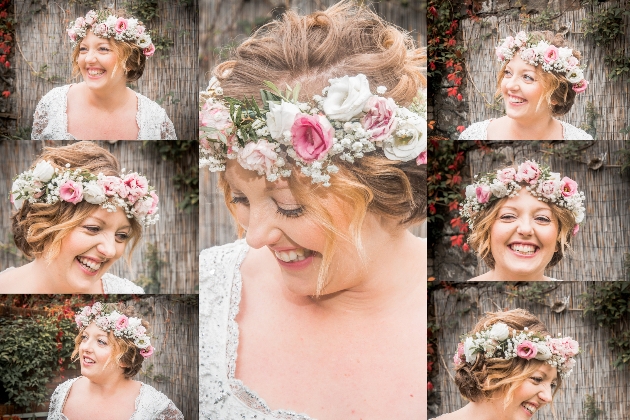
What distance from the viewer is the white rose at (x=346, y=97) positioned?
12.3 ft

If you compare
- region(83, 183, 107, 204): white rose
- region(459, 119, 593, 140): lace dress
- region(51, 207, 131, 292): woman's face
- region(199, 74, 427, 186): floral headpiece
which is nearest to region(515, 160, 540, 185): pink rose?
region(459, 119, 593, 140): lace dress

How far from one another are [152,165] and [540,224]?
6.95ft

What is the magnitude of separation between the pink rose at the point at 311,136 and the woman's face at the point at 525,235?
104 cm

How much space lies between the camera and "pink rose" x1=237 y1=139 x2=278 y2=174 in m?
3.78

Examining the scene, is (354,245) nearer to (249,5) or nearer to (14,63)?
(249,5)

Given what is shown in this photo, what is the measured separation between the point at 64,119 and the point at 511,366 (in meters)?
2.75

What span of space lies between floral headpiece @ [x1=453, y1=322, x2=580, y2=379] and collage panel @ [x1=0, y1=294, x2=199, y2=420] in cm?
152

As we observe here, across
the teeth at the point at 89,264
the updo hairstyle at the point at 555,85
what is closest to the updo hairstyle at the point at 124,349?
the teeth at the point at 89,264

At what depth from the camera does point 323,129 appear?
3.73m

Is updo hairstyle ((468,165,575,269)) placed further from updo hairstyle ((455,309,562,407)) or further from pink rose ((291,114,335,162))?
pink rose ((291,114,335,162))

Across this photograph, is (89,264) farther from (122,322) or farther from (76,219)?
(122,322)

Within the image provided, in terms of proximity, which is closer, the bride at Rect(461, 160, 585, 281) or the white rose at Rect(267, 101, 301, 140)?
the white rose at Rect(267, 101, 301, 140)

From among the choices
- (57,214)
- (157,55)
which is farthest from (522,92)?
(57,214)

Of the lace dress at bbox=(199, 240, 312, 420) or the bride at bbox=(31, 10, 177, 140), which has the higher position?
the bride at bbox=(31, 10, 177, 140)
